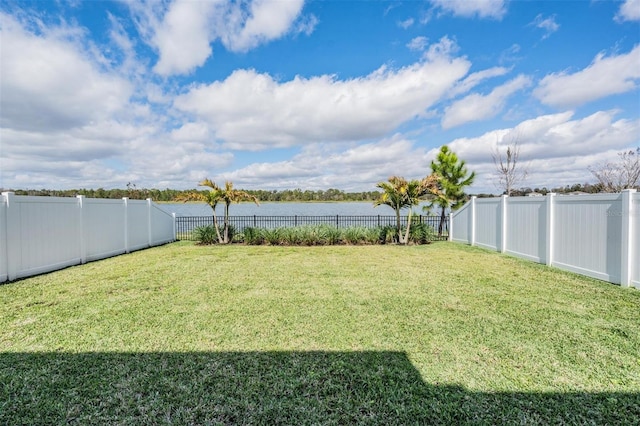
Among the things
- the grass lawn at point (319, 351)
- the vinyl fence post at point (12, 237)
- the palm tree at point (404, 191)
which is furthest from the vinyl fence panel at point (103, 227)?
the palm tree at point (404, 191)

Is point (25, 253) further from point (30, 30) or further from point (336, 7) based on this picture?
point (336, 7)

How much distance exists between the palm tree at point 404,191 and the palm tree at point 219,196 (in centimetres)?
501

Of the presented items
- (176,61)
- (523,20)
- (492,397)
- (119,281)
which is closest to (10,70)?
(176,61)

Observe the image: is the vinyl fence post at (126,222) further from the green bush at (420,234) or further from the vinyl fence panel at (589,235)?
the vinyl fence panel at (589,235)

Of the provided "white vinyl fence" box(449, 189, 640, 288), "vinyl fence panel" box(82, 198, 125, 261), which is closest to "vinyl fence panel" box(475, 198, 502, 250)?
"white vinyl fence" box(449, 189, 640, 288)

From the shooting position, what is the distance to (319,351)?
3057 mm

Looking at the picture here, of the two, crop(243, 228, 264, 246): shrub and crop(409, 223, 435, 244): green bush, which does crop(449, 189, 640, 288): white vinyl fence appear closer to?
crop(409, 223, 435, 244): green bush

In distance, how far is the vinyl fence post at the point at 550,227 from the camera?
7.10 m

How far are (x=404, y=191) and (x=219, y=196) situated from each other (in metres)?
6.91

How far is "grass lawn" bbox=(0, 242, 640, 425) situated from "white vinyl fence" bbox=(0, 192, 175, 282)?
65cm

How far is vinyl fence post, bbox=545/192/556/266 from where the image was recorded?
710 cm

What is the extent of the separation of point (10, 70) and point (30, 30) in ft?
7.35


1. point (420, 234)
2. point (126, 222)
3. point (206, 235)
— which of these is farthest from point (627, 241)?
point (126, 222)

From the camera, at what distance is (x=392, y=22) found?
9.17m
